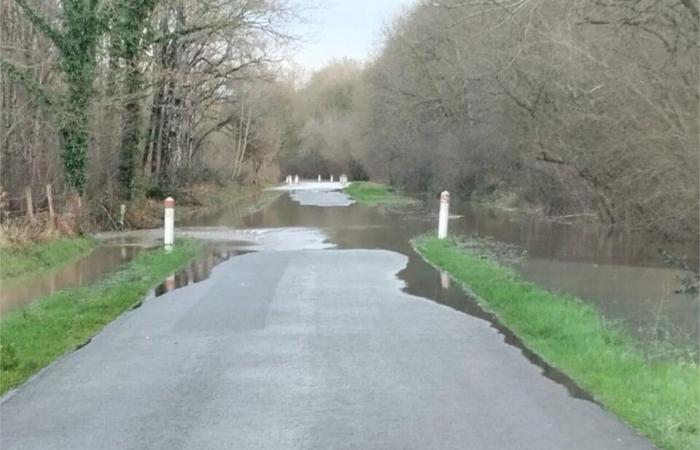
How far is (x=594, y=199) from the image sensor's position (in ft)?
104

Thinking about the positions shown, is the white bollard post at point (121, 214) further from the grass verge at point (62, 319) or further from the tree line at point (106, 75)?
the grass verge at point (62, 319)

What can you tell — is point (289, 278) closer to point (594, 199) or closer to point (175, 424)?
point (175, 424)

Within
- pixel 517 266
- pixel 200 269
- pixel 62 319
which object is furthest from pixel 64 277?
pixel 517 266

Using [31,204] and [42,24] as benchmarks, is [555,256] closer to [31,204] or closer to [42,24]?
[31,204]

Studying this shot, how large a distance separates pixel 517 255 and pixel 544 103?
46.4ft

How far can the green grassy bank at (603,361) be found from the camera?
636 cm

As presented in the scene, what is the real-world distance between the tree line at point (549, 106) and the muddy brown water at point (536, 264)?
1.72m

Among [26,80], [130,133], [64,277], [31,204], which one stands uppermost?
[26,80]

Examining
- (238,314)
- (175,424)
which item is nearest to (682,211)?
(238,314)

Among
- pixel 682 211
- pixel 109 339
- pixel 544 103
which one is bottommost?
pixel 109 339

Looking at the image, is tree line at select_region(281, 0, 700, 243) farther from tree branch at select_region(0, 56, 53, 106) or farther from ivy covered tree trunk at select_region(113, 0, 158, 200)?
tree branch at select_region(0, 56, 53, 106)

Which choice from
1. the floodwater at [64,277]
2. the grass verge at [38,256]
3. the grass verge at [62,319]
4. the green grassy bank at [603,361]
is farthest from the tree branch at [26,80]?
the green grassy bank at [603,361]

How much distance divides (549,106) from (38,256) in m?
21.2

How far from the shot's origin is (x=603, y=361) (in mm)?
8422
